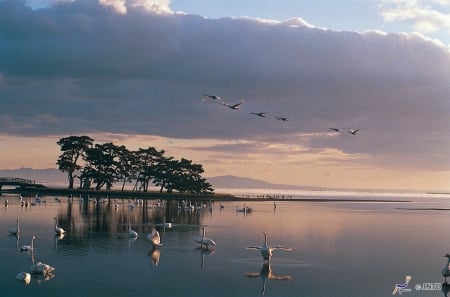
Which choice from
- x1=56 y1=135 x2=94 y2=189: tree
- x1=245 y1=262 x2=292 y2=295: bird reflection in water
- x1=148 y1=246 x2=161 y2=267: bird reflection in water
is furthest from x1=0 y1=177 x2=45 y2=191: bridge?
x1=245 y1=262 x2=292 y2=295: bird reflection in water

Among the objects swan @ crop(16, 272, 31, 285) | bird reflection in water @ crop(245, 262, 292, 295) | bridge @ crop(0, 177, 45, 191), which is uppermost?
bridge @ crop(0, 177, 45, 191)

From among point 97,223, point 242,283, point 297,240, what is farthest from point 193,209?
point 242,283

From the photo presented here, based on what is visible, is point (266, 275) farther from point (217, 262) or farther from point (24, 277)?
point (24, 277)

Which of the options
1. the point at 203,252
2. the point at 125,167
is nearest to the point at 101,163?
the point at 125,167

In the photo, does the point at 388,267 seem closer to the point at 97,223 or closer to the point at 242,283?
the point at 242,283

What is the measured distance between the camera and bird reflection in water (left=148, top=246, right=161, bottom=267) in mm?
31991

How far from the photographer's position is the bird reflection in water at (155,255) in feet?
105

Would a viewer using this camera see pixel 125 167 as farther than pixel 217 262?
Yes

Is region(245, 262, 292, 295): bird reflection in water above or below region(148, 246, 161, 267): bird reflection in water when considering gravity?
below

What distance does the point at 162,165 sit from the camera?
11656 cm

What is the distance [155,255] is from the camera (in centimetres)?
3459

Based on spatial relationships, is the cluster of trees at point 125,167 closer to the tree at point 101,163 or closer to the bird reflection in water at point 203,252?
the tree at point 101,163

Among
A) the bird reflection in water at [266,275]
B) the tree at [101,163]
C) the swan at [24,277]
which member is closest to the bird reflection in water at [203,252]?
the bird reflection in water at [266,275]

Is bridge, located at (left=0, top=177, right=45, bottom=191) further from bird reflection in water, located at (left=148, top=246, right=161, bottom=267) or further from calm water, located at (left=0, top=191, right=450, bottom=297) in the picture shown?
bird reflection in water, located at (left=148, top=246, right=161, bottom=267)
